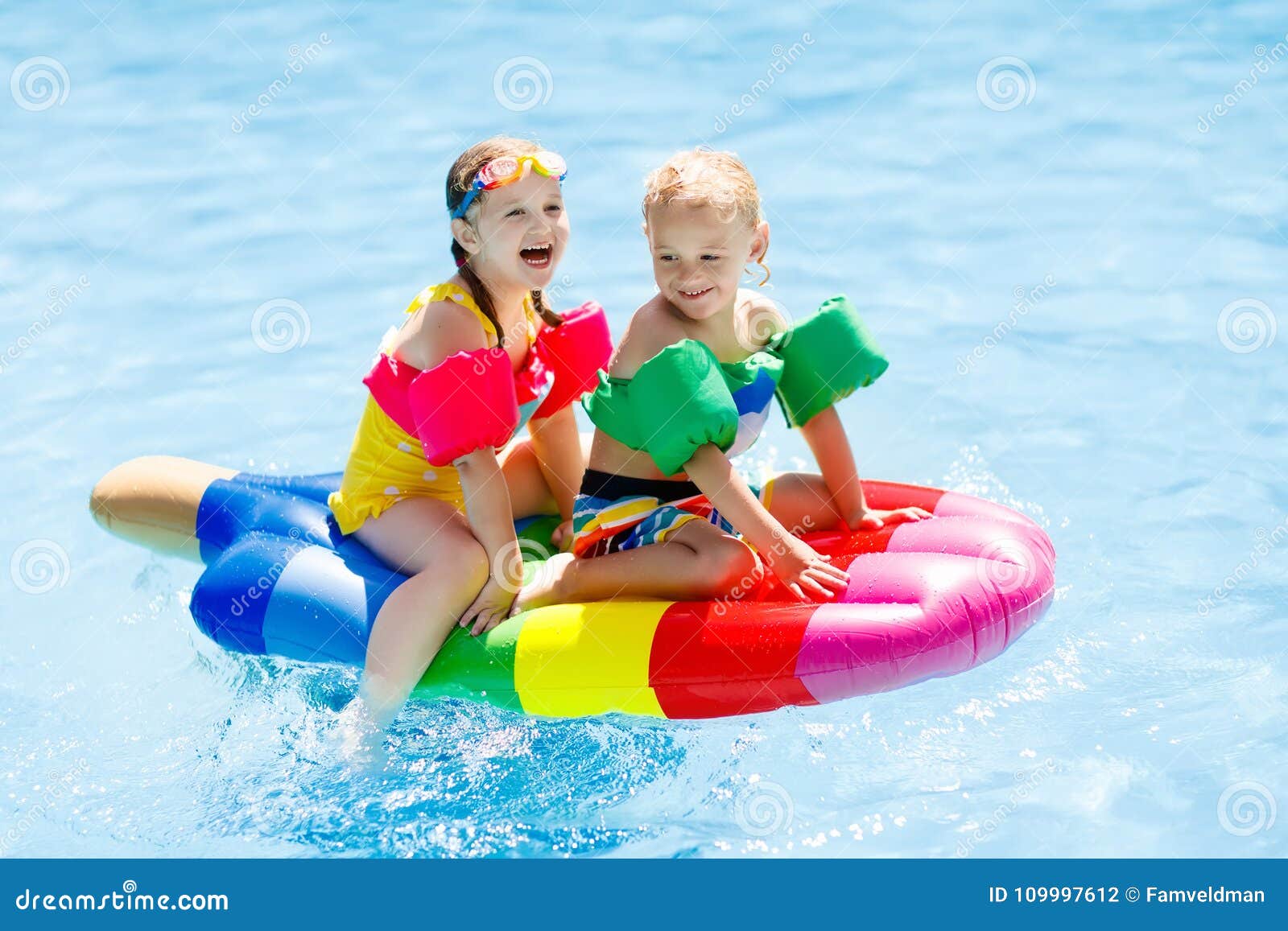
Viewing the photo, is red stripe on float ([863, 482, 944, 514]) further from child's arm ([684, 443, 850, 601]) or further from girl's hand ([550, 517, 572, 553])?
girl's hand ([550, 517, 572, 553])

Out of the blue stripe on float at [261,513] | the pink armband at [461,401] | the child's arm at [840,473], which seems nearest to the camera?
the pink armband at [461,401]

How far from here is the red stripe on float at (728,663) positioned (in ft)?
10.8

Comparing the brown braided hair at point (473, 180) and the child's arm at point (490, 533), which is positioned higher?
the brown braided hair at point (473, 180)

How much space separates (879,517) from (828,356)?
46cm

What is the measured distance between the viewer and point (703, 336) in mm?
3590

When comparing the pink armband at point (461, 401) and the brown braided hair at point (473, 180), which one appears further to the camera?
the brown braided hair at point (473, 180)

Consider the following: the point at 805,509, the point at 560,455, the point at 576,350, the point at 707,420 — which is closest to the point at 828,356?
the point at 805,509

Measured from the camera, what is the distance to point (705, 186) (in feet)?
11.0

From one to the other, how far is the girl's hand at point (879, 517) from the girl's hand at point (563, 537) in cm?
74

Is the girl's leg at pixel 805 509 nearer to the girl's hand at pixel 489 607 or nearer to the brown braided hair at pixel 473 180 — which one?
the girl's hand at pixel 489 607

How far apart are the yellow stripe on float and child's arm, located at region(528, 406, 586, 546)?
1.80 ft

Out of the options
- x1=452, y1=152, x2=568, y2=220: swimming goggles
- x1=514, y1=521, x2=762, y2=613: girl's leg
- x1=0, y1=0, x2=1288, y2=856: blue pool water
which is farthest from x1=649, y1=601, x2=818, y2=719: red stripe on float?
x1=452, y1=152, x2=568, y2=220: swimming goggles

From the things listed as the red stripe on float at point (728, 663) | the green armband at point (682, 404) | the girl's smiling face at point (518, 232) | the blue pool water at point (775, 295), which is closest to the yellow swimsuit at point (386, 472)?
the girl's smiling face at point (518, 232)

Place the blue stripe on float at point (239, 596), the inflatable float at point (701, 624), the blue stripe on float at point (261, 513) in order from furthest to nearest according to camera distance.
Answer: the blue stripe on float at point (261, 513) < the blue stripe on float at point (239, 596) < the inflatable float at point (701, 624)
